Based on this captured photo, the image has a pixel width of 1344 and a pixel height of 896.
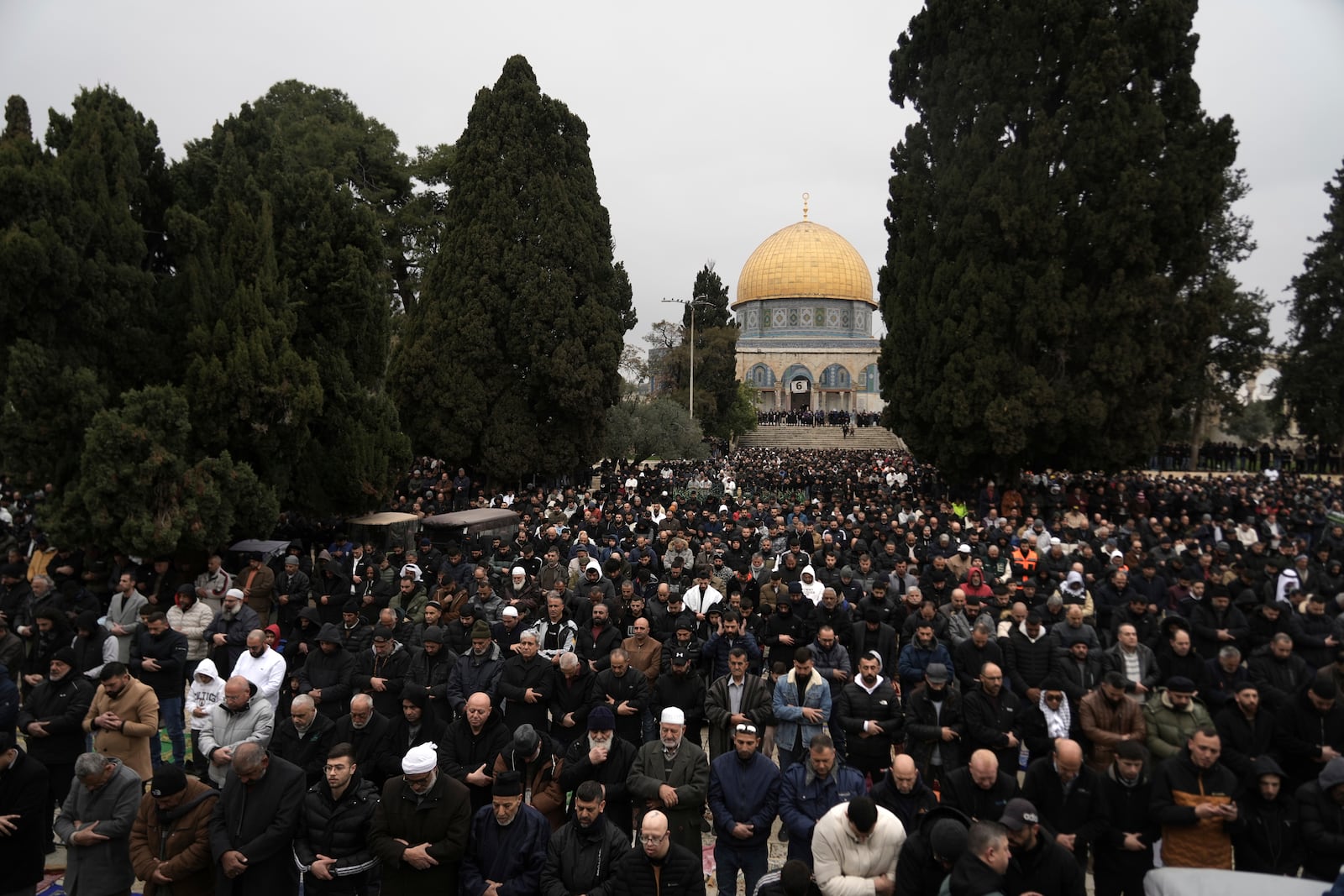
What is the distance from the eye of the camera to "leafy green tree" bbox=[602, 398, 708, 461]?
28.0m

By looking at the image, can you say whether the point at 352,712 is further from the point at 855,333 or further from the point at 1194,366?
the point at 855,333

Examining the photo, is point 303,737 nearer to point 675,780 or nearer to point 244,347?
point 675,780

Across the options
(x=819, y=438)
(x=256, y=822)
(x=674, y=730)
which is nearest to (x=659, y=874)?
(x=674, y=730)

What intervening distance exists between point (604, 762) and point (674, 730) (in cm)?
49

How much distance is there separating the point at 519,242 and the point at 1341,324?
92.4ft

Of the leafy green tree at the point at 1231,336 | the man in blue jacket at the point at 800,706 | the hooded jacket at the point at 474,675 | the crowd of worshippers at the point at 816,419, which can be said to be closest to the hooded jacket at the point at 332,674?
the hooded jacket at the point at 474,675

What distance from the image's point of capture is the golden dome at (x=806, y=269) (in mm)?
62469

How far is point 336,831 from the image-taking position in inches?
169

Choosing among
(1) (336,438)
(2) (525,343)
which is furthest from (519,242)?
(1) (336,438)

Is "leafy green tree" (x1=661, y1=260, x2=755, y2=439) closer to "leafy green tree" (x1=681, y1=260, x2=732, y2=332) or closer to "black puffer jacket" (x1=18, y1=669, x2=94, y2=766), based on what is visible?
"leafy green tree" (x1=681, y1=260, x2=732, y2=332)

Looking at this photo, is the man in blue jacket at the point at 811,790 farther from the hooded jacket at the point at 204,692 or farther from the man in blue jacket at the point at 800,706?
the hooded jacket at the point at 204,692

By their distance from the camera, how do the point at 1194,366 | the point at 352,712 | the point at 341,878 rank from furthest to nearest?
the point at 1194,366, the point at 352,712, the point at 341,878

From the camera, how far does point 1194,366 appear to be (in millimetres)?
19922

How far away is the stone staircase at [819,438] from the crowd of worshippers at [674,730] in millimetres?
33544
